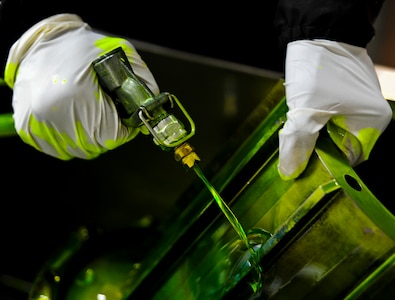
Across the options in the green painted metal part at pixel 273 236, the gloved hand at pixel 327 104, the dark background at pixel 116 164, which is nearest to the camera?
the green painted metal part at pixel 273 236

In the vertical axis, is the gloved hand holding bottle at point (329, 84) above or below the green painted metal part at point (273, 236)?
above

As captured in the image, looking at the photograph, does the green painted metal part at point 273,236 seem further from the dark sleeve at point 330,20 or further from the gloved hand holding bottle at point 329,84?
the dark sleeve at point 330,20

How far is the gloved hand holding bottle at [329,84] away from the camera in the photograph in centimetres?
94

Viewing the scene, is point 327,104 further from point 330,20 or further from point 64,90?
point 64,90

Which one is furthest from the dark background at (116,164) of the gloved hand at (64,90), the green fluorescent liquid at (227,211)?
the green fluorescent liquid at (227,211)

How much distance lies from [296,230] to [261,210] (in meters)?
0.11

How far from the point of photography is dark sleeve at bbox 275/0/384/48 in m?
1.02

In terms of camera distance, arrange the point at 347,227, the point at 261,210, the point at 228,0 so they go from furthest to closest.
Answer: the point at 228,0, the point at 261,210, the point at 347,227

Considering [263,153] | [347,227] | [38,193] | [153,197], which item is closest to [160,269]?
[263,153]

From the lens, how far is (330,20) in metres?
1.02

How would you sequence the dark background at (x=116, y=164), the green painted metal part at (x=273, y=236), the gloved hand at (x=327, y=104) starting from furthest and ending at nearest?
the dark background at (x=116, y=164) < the gloved hand at (x=327, y=104) < the green painted metal part at (x=273, y=236)

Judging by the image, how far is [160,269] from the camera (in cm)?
112

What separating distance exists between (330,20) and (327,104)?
6.8 inches

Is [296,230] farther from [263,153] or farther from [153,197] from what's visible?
[153,197]
